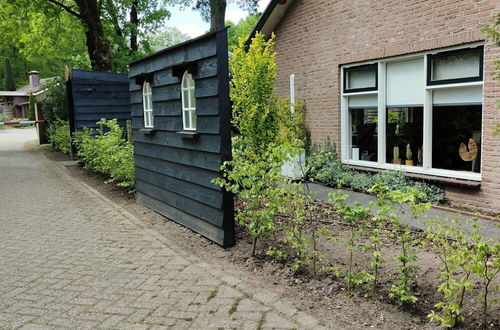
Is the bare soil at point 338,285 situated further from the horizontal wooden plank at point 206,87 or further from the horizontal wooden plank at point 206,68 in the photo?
the horizontal wooden plank at point 206,68

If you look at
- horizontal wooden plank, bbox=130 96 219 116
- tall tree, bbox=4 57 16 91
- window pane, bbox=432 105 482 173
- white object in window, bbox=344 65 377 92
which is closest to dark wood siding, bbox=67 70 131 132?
horizontal wooden plank, bbox=130 96 219 116

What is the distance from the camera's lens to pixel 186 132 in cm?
621

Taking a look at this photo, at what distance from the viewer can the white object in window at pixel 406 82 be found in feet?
25.7

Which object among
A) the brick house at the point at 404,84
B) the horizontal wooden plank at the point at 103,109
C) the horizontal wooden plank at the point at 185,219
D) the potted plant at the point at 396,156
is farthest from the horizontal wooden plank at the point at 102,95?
the potted plant at the point at 396,156

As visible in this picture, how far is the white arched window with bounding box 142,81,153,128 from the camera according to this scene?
307 inches

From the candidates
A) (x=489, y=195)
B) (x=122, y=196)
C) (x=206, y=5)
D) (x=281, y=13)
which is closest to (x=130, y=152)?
(x=122, y=196)

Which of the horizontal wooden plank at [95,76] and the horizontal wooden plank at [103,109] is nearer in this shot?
the horizontal wooden plank at [95,76]

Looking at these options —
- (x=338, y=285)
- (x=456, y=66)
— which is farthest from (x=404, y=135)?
(x=338, y=285)

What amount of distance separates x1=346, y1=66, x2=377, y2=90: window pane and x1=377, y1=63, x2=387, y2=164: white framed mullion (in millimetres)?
236

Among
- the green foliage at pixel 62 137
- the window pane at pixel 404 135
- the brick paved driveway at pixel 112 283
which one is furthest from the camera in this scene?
the green foliage at pixel 62 137

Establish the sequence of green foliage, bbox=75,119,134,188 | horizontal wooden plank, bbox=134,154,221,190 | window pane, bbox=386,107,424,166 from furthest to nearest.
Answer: green foliage, bbox=75,119,134,188, window pane, bbox=386,107,424,166, horizontal wooden plank, bbox=134,154,221,190

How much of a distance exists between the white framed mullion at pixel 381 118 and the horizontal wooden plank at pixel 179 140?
4322 mm

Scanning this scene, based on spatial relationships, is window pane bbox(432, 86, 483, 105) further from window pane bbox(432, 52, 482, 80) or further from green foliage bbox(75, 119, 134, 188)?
green foliage bbox(75, 119, 134, 188)

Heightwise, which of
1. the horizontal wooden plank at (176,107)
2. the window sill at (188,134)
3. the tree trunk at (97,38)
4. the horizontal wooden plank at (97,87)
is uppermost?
the tree trunk at (97,38)
